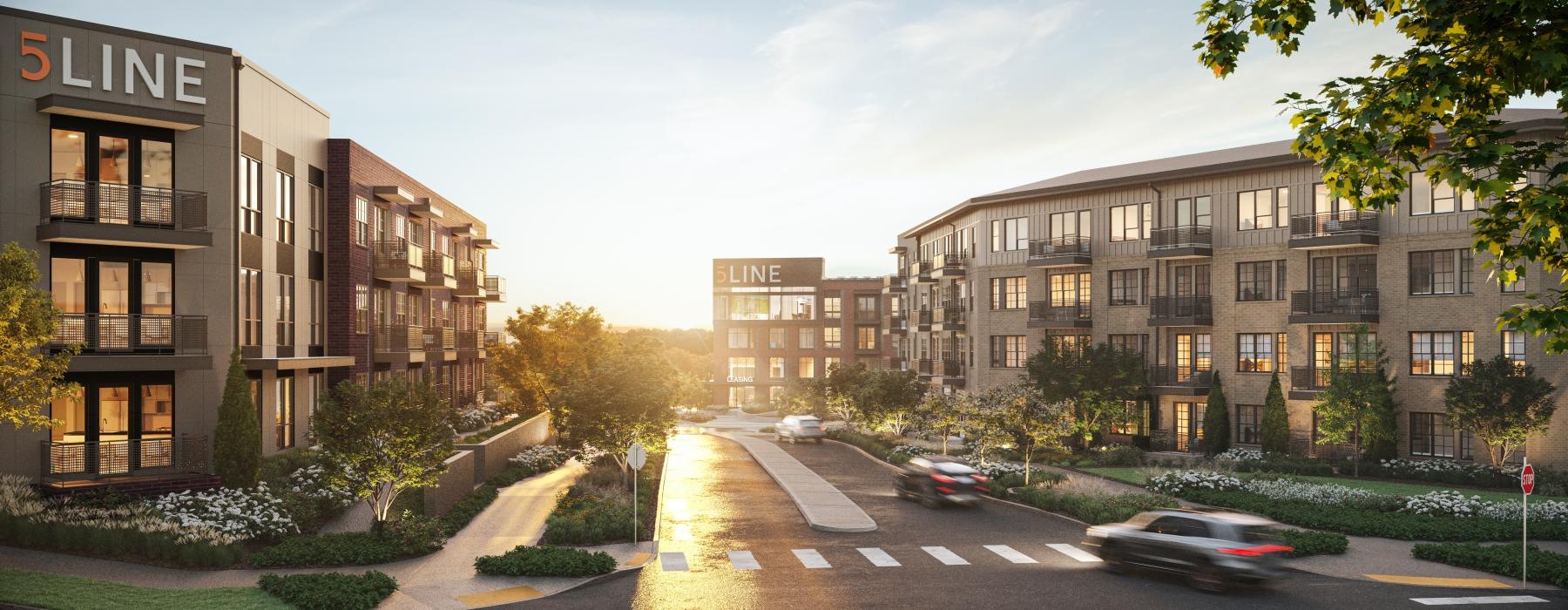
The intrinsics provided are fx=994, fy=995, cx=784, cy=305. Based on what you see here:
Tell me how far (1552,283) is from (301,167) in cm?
4158

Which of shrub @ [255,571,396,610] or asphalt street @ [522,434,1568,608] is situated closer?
shrub @ [255,571,396,610]

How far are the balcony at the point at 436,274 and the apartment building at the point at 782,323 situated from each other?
5336cm

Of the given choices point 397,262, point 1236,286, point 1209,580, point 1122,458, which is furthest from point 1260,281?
point 397,262

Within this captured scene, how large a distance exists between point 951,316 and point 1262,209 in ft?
58.7

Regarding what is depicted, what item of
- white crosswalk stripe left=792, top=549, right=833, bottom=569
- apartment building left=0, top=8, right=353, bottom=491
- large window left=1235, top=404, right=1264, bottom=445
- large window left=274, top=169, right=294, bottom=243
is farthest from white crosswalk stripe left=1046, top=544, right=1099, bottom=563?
large window left=274, top=169, right=294, bottom=243

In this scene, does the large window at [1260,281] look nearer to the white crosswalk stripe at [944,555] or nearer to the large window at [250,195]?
the white crosswalk stripe at [944,555]

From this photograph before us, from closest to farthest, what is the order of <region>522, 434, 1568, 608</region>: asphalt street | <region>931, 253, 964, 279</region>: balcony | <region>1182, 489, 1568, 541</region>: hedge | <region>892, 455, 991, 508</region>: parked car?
<region>522, 434, 1568, 608</region>: asphalt street → <region>1182, 489, 1568, 541</region>: hedge → <region>892, 455, 991, 508</region>: parked car → <region>931, 253, 964, 279</region>: balcony

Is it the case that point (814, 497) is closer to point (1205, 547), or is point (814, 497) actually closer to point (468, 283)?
point (1205, 547)

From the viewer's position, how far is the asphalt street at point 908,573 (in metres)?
17.6

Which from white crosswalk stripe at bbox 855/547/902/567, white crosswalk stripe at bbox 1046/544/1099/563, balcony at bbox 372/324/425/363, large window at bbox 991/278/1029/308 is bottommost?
white crosswalk stripe at bbox 1046/544/1099/563

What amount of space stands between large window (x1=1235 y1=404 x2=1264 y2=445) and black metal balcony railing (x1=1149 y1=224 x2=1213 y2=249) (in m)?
7.06

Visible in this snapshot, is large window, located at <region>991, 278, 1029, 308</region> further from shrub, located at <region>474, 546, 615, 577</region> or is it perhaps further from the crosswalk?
shrub, located at <region>474, 546, 615, 577</region>

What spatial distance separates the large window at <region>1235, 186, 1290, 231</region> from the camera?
4069 cm

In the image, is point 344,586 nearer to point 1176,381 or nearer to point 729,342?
point 1176,381
